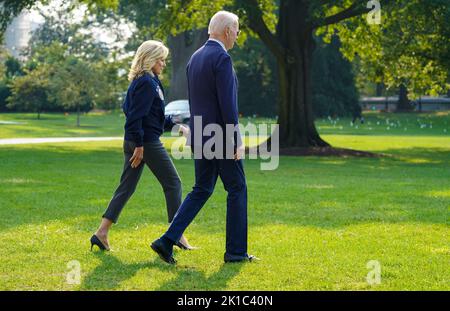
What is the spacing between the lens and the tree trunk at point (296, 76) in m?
27.6

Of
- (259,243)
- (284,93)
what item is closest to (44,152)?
(284,93)

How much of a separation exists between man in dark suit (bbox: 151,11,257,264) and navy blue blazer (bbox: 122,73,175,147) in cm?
47

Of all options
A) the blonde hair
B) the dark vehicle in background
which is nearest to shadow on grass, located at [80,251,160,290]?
the blonde hair

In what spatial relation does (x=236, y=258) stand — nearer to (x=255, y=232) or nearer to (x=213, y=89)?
(x=213, y=89)

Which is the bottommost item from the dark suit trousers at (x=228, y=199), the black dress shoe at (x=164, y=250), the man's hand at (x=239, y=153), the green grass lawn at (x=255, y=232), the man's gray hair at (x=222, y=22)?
the green grass lawn at (x=255, y=232)

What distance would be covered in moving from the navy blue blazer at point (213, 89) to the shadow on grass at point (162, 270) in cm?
111

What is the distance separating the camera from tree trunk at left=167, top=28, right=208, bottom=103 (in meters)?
52.2

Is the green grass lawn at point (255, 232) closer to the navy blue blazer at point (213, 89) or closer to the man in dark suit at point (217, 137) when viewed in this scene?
the man in dark suit at point (217, 137)

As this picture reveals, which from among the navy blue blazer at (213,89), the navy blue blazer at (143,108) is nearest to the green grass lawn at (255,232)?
the navy blue blazer at (143,108)

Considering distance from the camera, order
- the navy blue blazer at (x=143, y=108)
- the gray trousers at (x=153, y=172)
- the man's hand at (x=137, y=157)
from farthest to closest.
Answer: the gray trousers at (x=153, y=172) → the man's hand at (x=137, y=157) → the navy blue blazer at (x=143, y=108)

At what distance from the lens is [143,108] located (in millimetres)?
8266

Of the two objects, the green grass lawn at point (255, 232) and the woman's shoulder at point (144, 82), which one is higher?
the woman's shoulder at point (144, 82)

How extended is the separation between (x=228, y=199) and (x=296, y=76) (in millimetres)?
20066
